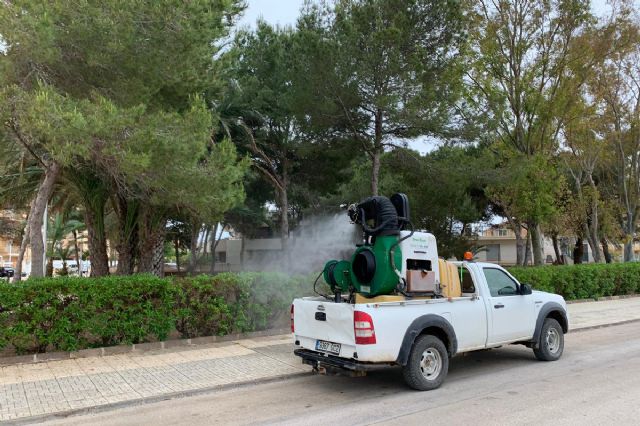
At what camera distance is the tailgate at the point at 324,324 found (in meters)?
6.29

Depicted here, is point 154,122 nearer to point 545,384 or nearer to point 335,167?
point 545,384

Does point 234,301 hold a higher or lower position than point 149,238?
lower

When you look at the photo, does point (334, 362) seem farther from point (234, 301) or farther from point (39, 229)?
point (39, 229)

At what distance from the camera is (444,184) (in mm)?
17172

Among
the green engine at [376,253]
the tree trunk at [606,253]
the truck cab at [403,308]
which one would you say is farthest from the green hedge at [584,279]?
the tree trunk at [606,253]

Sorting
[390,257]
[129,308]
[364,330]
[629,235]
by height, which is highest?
[629,235]

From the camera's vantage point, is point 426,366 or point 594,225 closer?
point 426,366

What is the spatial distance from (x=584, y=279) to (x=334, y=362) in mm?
15168

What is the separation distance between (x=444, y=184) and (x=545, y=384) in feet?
35.8

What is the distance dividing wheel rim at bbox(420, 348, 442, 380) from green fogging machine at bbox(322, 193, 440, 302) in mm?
770

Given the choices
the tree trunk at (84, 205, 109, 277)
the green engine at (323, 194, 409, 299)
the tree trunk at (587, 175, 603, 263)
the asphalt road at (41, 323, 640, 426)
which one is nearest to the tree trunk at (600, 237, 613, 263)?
the tree trunk at (587, 175, 603, 263)

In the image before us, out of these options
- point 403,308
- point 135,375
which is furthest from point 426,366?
point 135,375

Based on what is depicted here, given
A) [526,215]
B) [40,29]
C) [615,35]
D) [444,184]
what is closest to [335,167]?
[444,184]

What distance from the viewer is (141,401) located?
6379 mm
